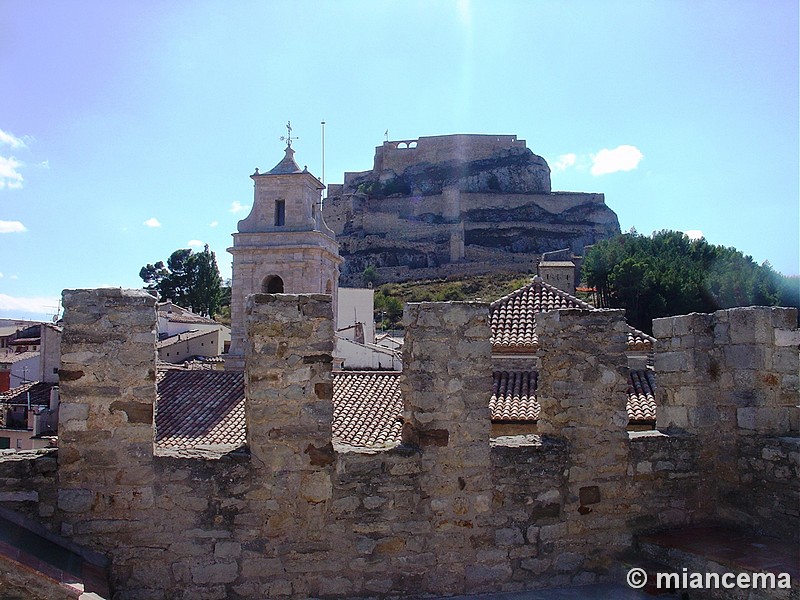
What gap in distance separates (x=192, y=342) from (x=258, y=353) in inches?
1183

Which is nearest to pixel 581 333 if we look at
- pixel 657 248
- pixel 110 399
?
pixel 110 399

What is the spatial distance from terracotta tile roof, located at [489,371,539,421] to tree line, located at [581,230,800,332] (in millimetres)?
25669

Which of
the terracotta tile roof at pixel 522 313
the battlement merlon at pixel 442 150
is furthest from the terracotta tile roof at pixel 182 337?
the battlement merlon at pixel 442 150

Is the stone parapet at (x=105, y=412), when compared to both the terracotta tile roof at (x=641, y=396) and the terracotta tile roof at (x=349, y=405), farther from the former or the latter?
the terracotta tile roof at (x=641, y=396)

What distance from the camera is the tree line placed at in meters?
40.7

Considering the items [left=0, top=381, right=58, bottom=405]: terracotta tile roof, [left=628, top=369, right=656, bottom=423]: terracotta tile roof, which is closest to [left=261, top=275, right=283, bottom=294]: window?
[left=0, top=381, right=58, bottom=405]: terracotta tile roof

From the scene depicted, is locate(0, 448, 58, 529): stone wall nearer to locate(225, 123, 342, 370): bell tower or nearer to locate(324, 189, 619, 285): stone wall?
locate(225, 123, 342, 370): bell tower

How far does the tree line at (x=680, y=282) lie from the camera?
4072cm

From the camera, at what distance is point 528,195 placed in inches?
4085

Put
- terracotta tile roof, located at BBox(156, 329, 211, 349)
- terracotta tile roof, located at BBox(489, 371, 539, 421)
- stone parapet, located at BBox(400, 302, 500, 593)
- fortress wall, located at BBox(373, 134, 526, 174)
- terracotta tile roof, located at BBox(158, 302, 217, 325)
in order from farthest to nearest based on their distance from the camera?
1. fortress wall, located at BBox(373, 134, 526, 174)
2. terracotta tile roof, located at BBox(158, 302, 217, 325)
3. terracotta tile roof, located at BBox(156, 329, 211, 349)
4. terracotta tile roof, located at BBox(489, 371, 539, 421)
5. stone parapet, located at BBox(400, 302, 500, 593)

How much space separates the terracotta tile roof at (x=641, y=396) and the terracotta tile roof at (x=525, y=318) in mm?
872

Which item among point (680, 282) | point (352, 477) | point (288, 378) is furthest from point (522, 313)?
point (680, 282)

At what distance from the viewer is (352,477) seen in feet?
16.9

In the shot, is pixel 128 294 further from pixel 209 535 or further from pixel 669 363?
pixel 669 363
